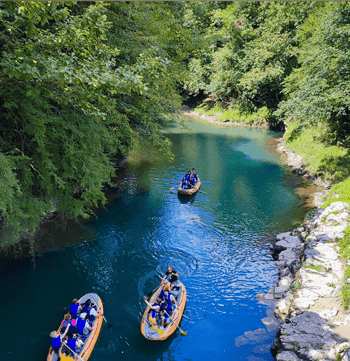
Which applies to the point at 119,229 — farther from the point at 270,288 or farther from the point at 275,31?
the point at 275,31

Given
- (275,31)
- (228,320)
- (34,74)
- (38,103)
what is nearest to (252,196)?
(228,320)

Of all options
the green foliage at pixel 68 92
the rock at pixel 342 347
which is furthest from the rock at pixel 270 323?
the green foliage at pixel 68 92

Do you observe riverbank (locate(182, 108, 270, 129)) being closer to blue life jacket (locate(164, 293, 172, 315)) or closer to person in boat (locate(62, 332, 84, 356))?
blue life jacket (locate(164, 293, 172, 315))

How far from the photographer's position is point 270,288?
1124 centimetres

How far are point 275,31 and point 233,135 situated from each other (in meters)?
13.3

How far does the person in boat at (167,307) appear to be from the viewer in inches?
365

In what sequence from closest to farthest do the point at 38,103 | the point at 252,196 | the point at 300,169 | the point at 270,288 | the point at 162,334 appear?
the point at 38,103
the point at 162,334
the point at 270,288
the point at 252,196
the point at 300,169

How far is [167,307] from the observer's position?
959 centimetres

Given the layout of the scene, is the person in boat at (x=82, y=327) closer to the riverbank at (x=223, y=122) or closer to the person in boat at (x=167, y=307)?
the person in boat at (x=167, y=307)

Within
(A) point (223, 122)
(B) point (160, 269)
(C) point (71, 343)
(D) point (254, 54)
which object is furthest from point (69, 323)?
(D) point (254, 54)

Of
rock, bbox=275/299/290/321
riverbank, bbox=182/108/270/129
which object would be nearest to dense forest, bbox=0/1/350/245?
rock, bbox=275/299/290/321

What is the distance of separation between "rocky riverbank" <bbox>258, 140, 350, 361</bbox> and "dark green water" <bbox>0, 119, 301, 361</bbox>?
0.67 m

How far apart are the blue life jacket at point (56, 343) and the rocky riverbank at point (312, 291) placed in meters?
5.84

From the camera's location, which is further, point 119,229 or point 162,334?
point 119,229
